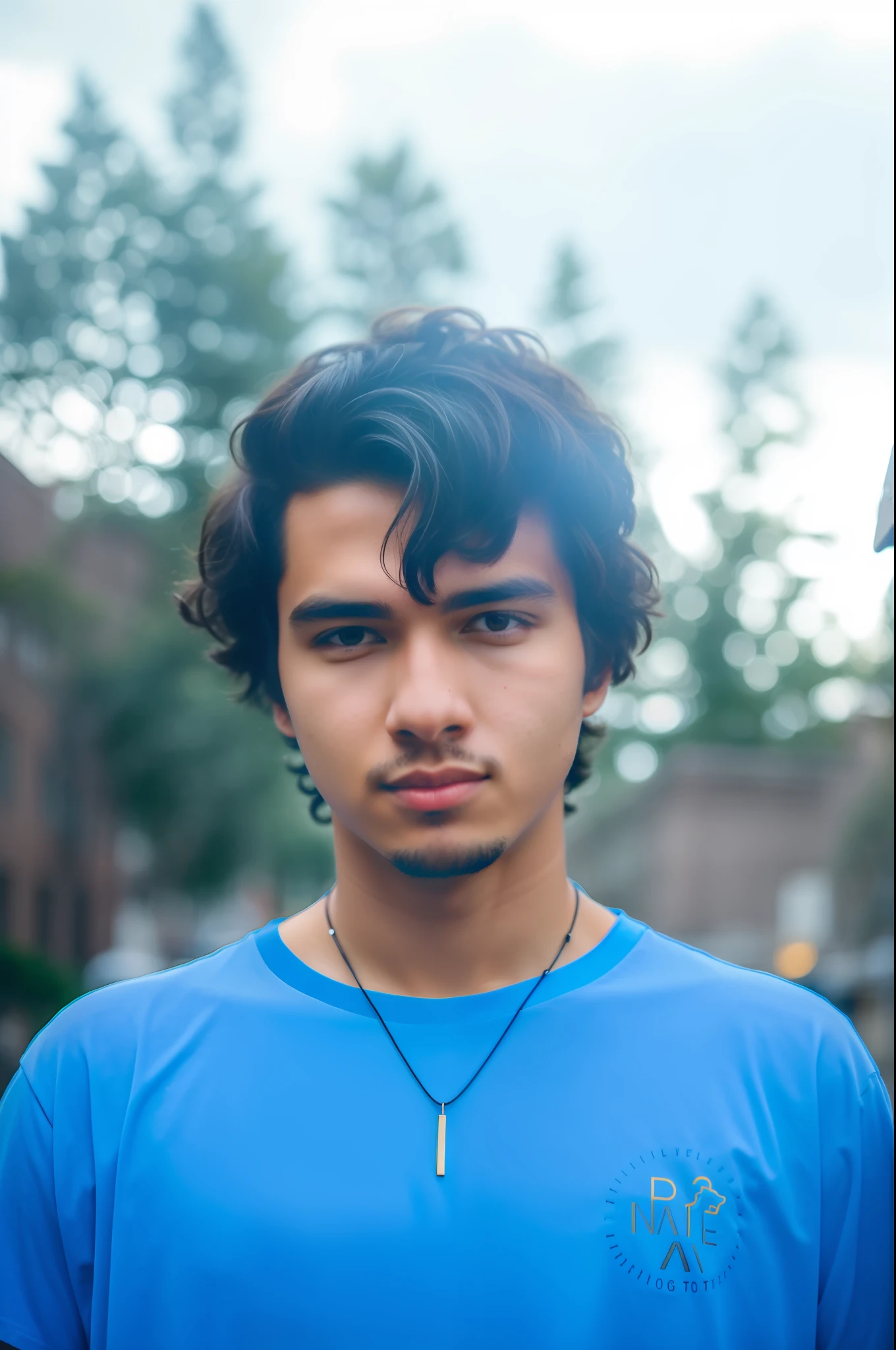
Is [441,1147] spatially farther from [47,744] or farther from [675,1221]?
[47,744]

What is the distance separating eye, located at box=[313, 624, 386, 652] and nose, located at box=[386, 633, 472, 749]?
77 mm

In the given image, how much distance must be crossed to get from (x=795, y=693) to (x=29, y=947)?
17870 mm

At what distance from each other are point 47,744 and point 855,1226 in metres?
15.3

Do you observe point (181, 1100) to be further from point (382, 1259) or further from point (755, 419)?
point (755, 419)

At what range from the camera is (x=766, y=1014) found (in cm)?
193

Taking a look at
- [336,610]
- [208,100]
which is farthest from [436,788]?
[208,100]

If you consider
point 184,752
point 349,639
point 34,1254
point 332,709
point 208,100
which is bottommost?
point 34,1254

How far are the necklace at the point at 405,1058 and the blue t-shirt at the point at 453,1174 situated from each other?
11 millimetres

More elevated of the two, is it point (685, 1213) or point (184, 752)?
point (184, 752)

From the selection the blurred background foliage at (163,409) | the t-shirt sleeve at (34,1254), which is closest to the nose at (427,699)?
the t-shirt sleeve at (34,1254)

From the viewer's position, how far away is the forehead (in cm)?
186

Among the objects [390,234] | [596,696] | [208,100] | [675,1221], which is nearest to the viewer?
[675,1221]

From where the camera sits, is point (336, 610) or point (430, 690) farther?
point (336, 610)

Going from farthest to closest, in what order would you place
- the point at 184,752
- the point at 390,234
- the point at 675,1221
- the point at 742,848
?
the point at 742,848 < the point at 390,234 < the point at 184,752 < the point at 675,1221
